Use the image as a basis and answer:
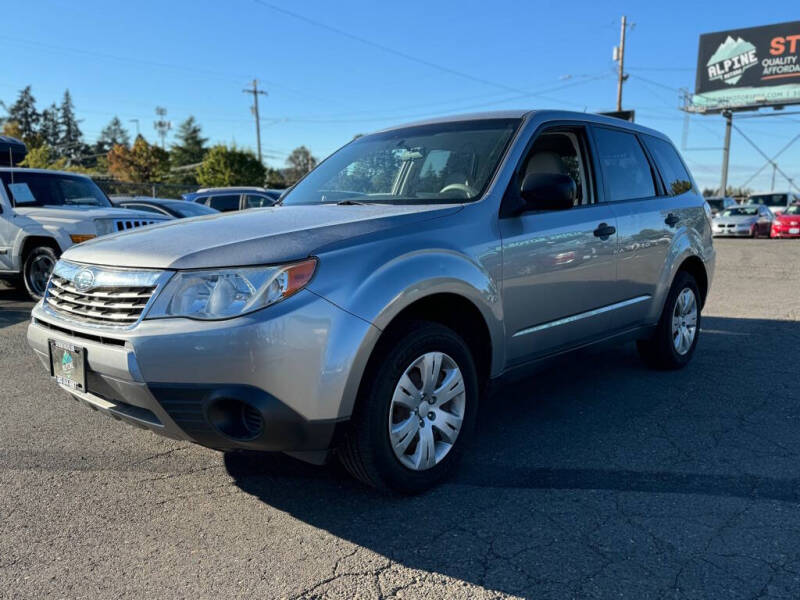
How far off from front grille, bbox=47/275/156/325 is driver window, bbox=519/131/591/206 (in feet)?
7.72

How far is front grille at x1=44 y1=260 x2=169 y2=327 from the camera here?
2656 millimetres

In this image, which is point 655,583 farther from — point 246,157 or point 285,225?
point 246,157

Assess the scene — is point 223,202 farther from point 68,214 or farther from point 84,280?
point 84,280

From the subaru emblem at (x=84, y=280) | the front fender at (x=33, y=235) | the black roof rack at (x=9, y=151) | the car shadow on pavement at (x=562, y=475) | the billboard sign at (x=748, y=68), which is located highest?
the billboard sign at (x=748, y=68)

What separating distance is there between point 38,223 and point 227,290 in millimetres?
7000

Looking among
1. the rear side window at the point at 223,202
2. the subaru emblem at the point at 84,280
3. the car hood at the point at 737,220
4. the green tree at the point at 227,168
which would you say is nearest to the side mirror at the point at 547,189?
the subaru emblem at the point at 84,280

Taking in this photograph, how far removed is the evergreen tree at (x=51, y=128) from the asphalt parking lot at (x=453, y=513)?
114 meters

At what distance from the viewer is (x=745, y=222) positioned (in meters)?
24.6

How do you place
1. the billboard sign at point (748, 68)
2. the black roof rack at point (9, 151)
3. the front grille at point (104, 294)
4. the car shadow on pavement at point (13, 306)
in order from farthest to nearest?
the billboard sign at point (748, 68)
the black roof rack at point (9, 151)
the car shadow on pavement at point (13, 306)
the front grille at point (104, 294)

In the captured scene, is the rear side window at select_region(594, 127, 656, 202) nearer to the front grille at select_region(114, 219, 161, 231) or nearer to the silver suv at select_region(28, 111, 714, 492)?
the silver suv at select_region(28, 111, 714, 492)

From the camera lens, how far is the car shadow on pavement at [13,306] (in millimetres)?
7508

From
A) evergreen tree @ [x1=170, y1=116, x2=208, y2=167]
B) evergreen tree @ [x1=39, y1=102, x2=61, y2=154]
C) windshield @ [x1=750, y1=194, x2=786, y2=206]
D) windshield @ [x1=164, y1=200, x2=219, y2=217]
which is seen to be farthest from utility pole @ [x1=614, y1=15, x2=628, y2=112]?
evergreen tree @ [x1=39, y1=102, x2=61, y2=154]

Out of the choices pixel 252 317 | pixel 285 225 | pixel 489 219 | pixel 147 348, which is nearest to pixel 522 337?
pixel 489 219

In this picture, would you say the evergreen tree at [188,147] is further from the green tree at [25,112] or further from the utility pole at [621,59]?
the utility pole at [621,59]
